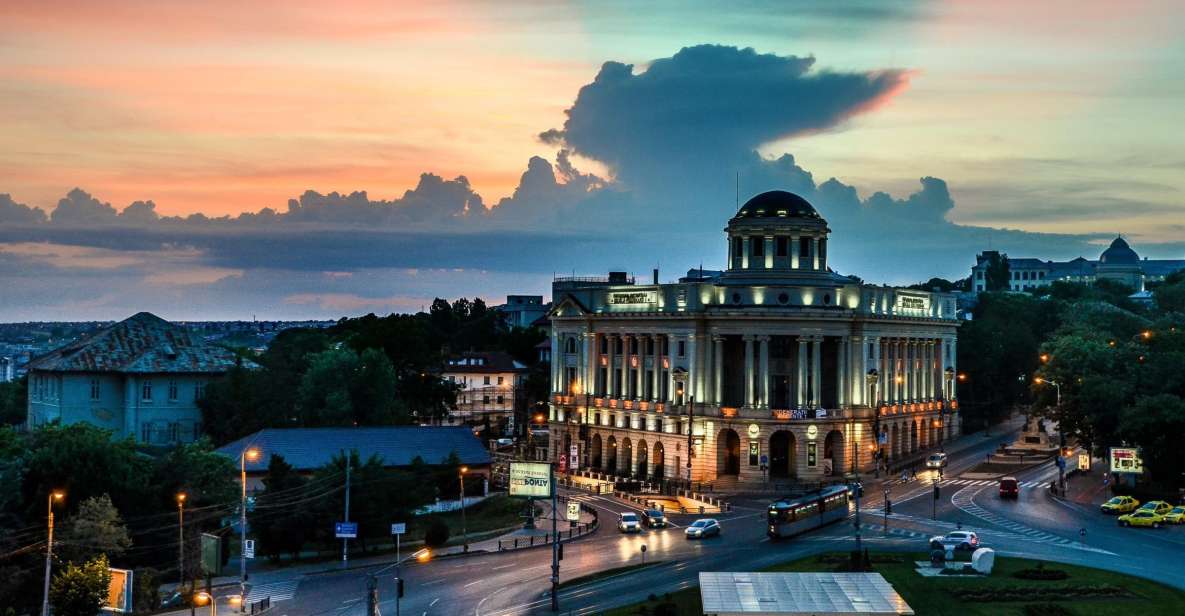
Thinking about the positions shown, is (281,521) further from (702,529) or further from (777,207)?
(777,207)

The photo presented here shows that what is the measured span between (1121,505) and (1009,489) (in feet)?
42.6

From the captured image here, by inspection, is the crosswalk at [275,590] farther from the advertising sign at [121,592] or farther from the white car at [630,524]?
the white car at [630,524]

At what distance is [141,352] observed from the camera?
13838cm

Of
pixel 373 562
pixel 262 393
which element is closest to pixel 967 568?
pixel 373 562

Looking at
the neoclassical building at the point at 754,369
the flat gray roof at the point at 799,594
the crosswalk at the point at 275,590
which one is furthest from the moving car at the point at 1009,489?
the crosswalk at the point at 275,590

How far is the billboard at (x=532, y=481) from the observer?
84938 millimetres

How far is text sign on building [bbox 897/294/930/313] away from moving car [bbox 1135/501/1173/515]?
54.1 m

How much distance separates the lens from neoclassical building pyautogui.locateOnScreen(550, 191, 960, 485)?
13500 cm

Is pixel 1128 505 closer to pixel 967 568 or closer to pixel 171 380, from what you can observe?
pixel 967 568

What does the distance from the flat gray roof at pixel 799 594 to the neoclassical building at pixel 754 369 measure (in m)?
65.1

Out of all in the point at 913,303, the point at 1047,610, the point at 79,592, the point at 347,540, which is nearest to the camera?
the point at 79,592

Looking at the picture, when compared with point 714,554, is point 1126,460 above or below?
above

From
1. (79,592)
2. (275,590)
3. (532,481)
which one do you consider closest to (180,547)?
(275,590)

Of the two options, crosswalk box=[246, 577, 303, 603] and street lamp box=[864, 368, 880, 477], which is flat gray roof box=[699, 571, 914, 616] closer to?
crosswalk box=[246, 577, 303, 603]
